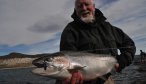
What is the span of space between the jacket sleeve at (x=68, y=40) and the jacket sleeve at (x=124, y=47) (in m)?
1.37

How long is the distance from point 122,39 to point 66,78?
2.48 metres

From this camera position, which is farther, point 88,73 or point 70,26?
point 70,26

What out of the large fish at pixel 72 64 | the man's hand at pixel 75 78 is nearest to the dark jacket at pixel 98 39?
the large fish at pixel 72 64

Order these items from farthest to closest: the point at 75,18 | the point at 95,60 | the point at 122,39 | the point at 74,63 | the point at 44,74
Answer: the point at 122,39
the point at 75,18
the point at 95,60
the point at 74,63
the point at 44,74

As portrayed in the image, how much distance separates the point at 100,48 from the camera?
758 centimetres

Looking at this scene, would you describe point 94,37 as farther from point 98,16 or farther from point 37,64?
point 37,64

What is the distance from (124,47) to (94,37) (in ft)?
3.59

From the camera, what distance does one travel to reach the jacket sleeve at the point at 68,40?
286 inches

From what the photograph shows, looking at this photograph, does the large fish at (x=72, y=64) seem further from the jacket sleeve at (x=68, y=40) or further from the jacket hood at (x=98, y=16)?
the jacket hood at (x=98, y=16)

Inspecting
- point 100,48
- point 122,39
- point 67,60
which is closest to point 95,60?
point 100,48

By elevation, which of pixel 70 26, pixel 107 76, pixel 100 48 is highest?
pixel 70 26

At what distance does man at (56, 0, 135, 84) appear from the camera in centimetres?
742

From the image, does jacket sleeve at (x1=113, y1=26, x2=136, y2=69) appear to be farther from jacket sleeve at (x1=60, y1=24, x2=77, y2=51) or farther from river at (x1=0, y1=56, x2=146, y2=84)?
river at (x1=0, y1=56, x2=146, y2=84)

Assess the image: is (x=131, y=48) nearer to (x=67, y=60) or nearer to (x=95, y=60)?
(x=95, y=60)
